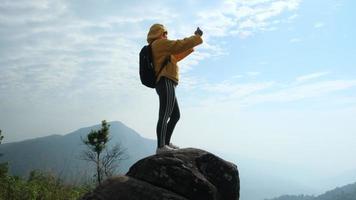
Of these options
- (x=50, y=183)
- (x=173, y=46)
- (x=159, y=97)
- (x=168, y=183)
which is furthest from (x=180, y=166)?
(x=50, y=183)

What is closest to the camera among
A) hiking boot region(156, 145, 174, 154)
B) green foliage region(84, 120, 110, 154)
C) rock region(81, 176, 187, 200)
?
rock region(81, 176, 187, 200)

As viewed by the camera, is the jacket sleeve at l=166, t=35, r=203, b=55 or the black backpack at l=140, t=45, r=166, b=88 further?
the black backpack at l=140, t=45, r=166, b=88

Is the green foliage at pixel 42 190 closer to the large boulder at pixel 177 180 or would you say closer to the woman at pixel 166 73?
the woman at pixel 166 73

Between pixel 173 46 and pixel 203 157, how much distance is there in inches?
81.0

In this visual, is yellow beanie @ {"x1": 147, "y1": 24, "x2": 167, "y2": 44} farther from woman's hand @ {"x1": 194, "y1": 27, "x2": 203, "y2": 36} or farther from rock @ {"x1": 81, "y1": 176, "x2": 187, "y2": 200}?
rock @ {"x1": 81, "y1": 176, "x2": 187, "y2": 200}

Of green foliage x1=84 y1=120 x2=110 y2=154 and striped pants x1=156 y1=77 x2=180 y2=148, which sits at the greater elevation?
striped pants x1=156 y1=77 x2=180 y2=148

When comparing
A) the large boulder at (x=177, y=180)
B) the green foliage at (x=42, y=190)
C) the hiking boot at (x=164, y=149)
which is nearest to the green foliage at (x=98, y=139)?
the green foliage at (x=42, y=190)

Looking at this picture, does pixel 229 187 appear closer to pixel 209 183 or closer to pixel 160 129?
pixel 209 183

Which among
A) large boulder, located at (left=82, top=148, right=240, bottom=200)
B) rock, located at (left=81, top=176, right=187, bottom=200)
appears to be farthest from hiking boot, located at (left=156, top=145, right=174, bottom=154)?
rock, located at (left=81, top=176, right=187, bottom=200)

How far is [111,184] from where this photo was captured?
675cm

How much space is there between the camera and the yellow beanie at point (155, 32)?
8430 mm

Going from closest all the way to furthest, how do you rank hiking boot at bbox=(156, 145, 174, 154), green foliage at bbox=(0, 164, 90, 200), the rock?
the rock < hiking boot at bbox=(156, 145, 174, 154) < green foliage at bbox=(0, 164, 90, 200)

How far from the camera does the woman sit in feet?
26.5

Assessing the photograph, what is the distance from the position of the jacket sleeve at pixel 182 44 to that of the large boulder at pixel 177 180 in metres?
1.79
